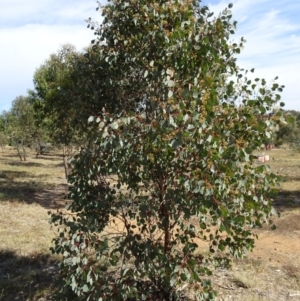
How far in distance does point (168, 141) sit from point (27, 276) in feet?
21.7

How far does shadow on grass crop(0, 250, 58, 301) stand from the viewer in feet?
25.0

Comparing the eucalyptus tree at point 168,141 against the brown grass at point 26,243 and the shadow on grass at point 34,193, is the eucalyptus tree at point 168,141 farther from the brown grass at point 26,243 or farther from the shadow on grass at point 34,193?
the shadow on grass at point 34,193

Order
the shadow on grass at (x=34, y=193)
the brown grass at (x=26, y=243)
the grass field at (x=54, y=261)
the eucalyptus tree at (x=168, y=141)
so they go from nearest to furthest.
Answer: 1. the eucalyptus tree at (x=168, y=141)
2. the grass field at (x=54, y=261)
3. the brown grass at (x=26, y=243)
4. the shadow on grass at (x=34, y=193)

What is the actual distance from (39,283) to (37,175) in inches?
832

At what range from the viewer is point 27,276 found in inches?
334

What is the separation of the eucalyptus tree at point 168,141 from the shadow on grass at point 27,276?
296 centimetres

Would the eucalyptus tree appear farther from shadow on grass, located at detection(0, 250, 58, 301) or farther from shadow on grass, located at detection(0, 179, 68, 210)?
shadow on grass, located at detection(0, 179, 68, 210)

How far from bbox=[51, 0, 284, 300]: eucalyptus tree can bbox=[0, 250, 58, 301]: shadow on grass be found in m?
2.96

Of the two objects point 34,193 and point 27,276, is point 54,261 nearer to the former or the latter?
point 27,276

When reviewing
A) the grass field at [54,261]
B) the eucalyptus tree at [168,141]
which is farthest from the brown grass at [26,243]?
the eucalyptus tree at [168,141]

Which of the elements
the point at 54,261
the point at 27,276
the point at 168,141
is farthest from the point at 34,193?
the point at 168,141

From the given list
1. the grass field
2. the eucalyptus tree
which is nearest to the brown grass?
the grass field

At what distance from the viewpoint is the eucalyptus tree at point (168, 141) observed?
3787mm

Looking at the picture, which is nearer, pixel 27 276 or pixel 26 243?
pixel 27 276
